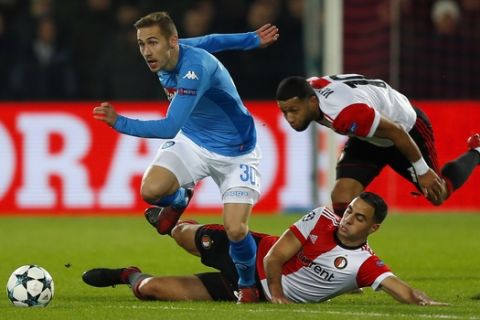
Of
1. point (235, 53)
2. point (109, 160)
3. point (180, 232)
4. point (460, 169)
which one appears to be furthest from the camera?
point (235, 53)

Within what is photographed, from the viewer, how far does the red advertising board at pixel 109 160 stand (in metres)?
16.6

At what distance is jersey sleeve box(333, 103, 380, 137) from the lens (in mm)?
8336

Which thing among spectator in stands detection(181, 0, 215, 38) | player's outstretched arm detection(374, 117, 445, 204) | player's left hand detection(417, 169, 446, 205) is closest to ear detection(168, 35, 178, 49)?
player's outstretched arm detection(374, 117, 445, 204)

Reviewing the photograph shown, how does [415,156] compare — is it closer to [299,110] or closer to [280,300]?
[299,110]

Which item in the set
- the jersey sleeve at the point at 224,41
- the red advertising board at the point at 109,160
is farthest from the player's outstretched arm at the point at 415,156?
the red advertising board at the point at 109,160

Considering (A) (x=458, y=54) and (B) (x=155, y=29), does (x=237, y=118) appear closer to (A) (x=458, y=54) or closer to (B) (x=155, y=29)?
(B) (x=155, y=29)

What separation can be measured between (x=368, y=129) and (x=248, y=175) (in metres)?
1.19

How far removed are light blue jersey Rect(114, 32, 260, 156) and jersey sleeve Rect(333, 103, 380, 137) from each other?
40.4 inches

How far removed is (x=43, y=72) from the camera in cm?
1728

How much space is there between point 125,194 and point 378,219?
9.04m

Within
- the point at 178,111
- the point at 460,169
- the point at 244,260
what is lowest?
the point at 244,260

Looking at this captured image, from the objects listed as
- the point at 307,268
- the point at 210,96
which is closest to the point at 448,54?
the point at 210,96

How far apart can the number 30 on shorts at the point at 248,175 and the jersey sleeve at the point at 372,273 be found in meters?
1.37

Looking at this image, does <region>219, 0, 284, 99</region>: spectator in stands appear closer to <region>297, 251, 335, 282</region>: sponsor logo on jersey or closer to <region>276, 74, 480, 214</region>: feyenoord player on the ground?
<region>276, 74, 480, 214</region>: feyenoord player on the ground
